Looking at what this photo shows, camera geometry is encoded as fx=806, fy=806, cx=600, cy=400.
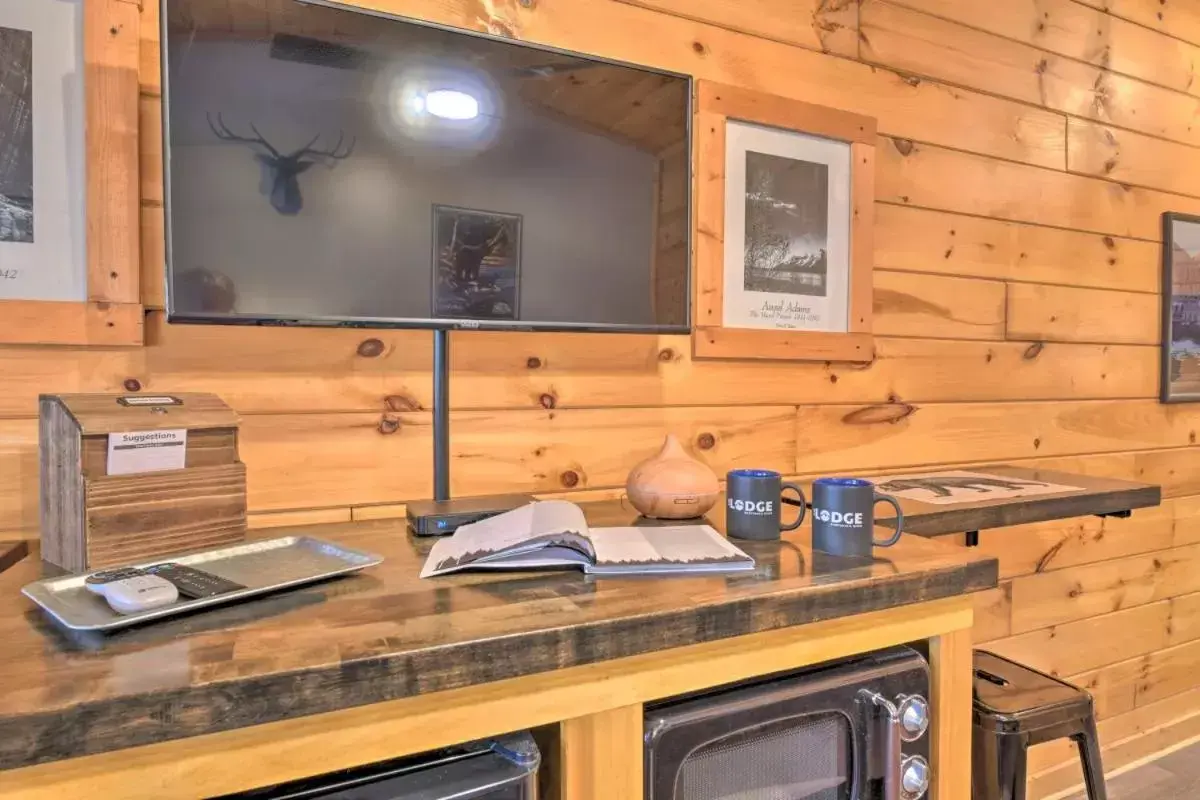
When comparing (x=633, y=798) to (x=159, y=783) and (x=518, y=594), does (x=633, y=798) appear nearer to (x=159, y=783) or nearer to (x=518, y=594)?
(x=518, y=594)

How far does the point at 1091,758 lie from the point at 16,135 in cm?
208

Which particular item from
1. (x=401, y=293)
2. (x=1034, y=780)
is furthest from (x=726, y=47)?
(x=1034, y=780)

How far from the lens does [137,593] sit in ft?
2.43

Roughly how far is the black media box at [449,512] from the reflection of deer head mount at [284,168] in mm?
452

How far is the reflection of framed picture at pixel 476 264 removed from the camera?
1.18 metres

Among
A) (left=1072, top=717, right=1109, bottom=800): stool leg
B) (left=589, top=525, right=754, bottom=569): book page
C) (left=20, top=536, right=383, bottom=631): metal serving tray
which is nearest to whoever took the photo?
(left=20, top=536, right=383, bottom=631): metal serving tray

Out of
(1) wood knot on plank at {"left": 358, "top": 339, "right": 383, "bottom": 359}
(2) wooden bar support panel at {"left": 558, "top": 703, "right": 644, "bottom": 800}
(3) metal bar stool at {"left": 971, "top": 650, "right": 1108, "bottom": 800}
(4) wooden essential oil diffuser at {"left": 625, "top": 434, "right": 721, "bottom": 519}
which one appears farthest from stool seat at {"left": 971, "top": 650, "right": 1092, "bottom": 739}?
(1) wood knot on plank at {"left": 358, "top": 339, "right": 383, "bottom": 359}

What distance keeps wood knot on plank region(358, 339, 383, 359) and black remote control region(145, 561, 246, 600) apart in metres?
0.58

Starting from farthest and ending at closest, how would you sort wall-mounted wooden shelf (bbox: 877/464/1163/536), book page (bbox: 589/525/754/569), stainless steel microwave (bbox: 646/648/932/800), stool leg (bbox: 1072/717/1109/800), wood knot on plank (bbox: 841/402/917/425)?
wood knot on plank (bbox: 841/402/917/425), stool leg (bbox: 1072/717/1109/800), wall-mounted wooden shelf (bbox: 877/464/1163/536), book page (bbox: 589/525/754/569), stainless steel microwave (bbox: 646/648/932/800)

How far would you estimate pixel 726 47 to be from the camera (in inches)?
66.9

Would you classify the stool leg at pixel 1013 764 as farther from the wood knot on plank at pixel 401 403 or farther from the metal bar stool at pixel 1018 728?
the wood knot on plank at pixel 401 403

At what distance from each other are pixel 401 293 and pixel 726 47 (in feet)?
3.20

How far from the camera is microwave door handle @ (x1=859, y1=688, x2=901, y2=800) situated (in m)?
0.93

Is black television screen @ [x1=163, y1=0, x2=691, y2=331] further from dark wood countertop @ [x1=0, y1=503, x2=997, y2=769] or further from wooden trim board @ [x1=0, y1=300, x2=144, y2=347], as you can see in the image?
dark wood countertop @ [x1=0, y1=503, x2=997, y2=769]
